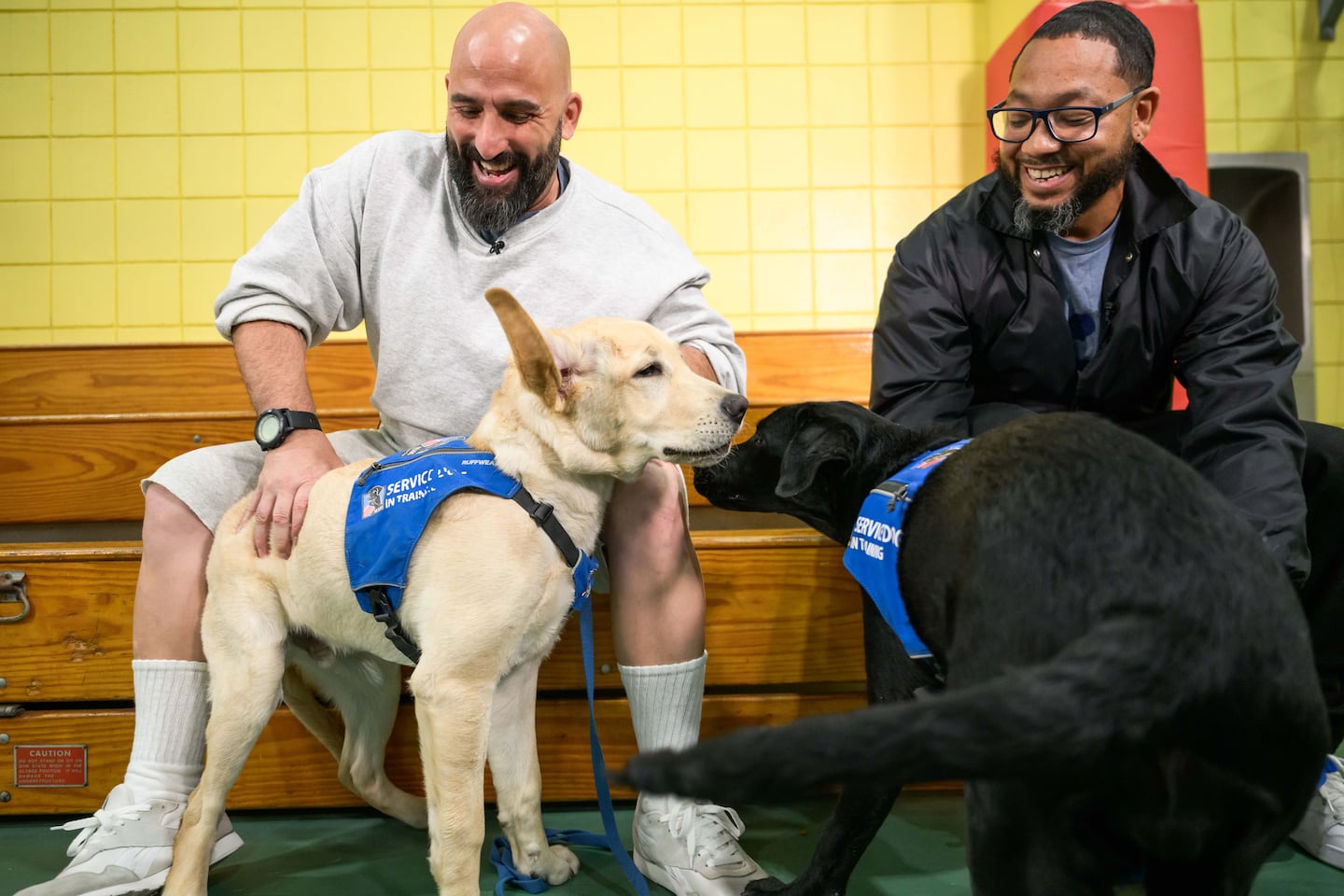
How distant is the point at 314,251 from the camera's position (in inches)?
A: 74.7

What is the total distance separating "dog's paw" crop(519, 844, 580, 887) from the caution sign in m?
0.94

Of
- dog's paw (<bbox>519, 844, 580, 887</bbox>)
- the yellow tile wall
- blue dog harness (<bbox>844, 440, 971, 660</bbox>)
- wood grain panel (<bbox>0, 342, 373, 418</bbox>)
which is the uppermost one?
the yellow tile wall

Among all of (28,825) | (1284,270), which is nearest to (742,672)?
(28,825)

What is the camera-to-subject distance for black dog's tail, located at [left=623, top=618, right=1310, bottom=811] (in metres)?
0.75

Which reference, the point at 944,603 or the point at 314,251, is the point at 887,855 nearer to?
the point at 944,603

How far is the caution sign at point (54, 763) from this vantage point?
6.37 ft

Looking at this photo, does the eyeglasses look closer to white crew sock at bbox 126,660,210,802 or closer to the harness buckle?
the harness buckle

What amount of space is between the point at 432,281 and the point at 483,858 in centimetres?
108

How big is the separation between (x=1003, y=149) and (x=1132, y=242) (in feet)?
1.04

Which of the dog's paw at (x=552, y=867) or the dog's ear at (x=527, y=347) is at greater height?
the dog's ear at (x=527, y=347)

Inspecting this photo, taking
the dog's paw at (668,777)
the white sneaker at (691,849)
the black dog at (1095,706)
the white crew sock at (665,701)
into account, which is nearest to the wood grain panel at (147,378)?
the white crew sock at (665,701)

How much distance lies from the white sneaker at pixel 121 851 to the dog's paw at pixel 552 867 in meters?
0.57

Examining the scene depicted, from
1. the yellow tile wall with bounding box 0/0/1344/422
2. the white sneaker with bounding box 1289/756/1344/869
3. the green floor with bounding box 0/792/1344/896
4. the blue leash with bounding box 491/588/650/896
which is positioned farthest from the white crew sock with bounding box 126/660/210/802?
the yellow tile wall with bounding box 0/0/1344/422

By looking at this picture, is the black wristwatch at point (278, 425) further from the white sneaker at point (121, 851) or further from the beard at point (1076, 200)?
the beard at point (1076, 200)
